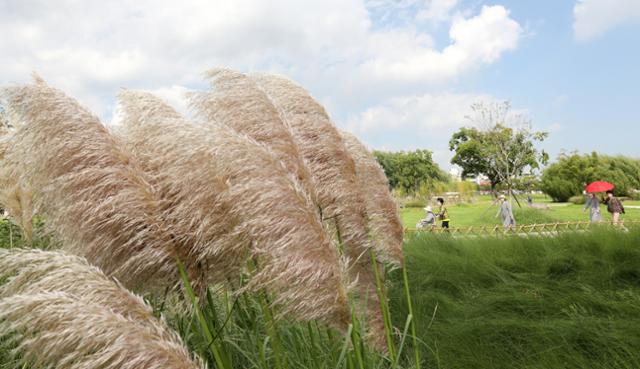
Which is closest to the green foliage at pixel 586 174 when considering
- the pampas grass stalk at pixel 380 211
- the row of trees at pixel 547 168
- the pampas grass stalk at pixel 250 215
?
the row of trees at pixel 547 168

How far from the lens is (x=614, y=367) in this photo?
354cm


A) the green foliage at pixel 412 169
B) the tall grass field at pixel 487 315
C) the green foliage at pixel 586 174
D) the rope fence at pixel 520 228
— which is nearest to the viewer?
the tall grass field at pixel 487 315

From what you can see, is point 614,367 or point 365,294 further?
point 614,367

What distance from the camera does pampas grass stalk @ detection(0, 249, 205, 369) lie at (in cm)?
143

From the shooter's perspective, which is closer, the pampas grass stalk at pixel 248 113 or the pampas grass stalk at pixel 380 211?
the pampas grass stalk at pixel 248 113

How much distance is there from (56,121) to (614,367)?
12.0ft

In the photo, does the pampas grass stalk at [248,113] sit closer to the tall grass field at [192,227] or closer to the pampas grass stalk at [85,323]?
the tall grass field at [192,227]

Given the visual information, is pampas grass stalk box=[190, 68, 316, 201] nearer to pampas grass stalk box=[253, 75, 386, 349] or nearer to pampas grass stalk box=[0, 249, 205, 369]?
pampas grass stalk box=[253, 75, 386, 349]

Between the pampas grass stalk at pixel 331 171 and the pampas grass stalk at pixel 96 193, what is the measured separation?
72 cm

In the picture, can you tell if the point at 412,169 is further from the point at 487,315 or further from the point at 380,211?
the point at 380,211

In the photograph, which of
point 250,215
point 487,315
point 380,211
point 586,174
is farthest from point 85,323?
point 586,174

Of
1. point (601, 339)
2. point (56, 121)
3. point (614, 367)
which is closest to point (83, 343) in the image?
point (56, 121)

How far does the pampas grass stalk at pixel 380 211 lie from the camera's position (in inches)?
104

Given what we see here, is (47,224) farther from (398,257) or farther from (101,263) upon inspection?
(398,257)
